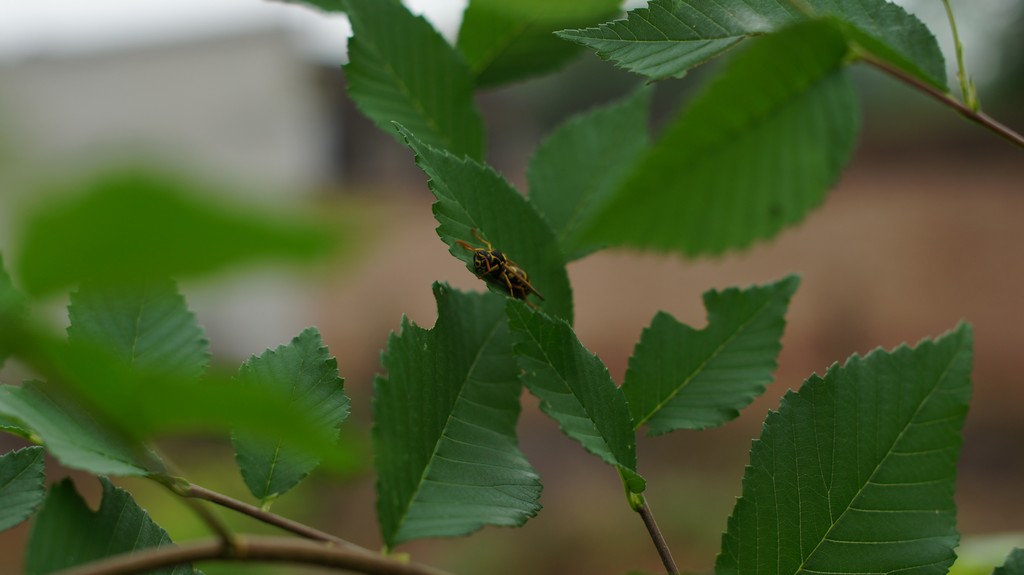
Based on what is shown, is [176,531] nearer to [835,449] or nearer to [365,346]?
[835,449]

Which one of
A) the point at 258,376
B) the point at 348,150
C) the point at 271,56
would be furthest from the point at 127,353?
the point at 271,56

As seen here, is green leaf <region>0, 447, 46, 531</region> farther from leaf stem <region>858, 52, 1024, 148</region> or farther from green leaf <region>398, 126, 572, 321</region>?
leaf stem <region>858, 52, 1024, 148</region>

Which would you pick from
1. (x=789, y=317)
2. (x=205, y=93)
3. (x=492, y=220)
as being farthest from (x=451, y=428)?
(x=205, y=93)

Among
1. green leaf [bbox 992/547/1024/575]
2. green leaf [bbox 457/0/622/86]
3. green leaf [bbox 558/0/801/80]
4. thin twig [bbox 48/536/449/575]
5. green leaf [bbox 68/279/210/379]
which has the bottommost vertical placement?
green leaf [bbox 992/547/1024/575]

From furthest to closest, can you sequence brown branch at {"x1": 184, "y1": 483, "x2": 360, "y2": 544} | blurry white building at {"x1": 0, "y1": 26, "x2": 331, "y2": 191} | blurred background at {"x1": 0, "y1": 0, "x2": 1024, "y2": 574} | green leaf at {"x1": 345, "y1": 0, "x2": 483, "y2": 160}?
blurry white building at {"x1": 0, "y1": 26, "x2": 331, "y2": 191} → blurred background at {"x1": 0, "y1": 0, "x2": 1024, "y2": 574} → green leaf at {"x1": 345, "y1": 0, "x2": 483, "y2": 160} → brown branch at {"x1": 184, "y1": 483, "x2": 360, "y2": 544}

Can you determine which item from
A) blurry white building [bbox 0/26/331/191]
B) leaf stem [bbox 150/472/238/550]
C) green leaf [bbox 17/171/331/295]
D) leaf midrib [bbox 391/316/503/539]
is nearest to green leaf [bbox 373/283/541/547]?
leaf midrib [bbox 391/316/503/539]

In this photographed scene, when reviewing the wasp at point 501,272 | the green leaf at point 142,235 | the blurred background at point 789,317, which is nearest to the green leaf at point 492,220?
the wasp at point 501,272

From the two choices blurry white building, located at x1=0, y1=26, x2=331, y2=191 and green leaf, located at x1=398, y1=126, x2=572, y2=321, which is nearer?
green leaf, located at x1=398, y1=126, x2=572, y2=321
